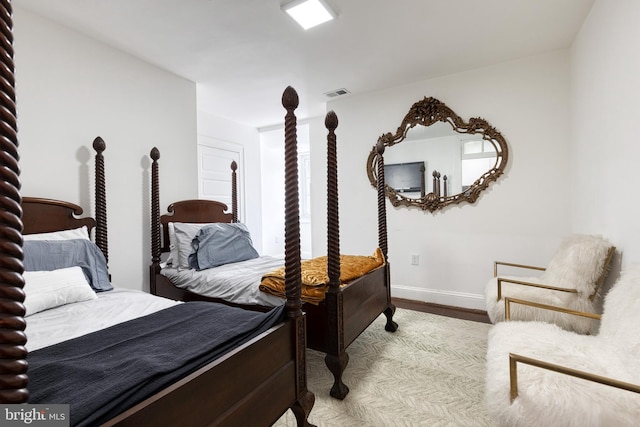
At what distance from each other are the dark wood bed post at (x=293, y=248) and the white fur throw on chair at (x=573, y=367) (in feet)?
2.80

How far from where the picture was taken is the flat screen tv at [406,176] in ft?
11.8

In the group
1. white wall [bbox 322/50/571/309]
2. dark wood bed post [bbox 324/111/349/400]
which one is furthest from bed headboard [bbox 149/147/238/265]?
dark wood bed post [bbox 324/111/349/400]

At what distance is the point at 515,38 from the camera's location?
268cm

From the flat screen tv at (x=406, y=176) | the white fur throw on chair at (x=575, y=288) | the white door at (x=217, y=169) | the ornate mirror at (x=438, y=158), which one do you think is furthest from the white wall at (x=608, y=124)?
the white door at (x=217, y=169)

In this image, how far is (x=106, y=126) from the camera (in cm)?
265

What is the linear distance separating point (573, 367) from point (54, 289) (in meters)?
2.66

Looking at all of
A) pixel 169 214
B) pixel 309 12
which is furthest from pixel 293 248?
pixel 169 214

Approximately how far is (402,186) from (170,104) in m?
2.81

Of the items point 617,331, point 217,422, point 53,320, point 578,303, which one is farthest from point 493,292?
point 53,320

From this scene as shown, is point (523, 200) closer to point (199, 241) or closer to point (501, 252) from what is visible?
point (501, 252)

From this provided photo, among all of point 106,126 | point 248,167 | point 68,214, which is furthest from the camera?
point 248,167

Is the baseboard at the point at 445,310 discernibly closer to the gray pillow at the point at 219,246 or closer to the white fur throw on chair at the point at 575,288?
the white fur throw on chair at the point at 575,288

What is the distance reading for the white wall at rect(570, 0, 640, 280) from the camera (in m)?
1.73

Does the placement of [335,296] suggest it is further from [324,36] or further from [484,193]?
[484,193]
